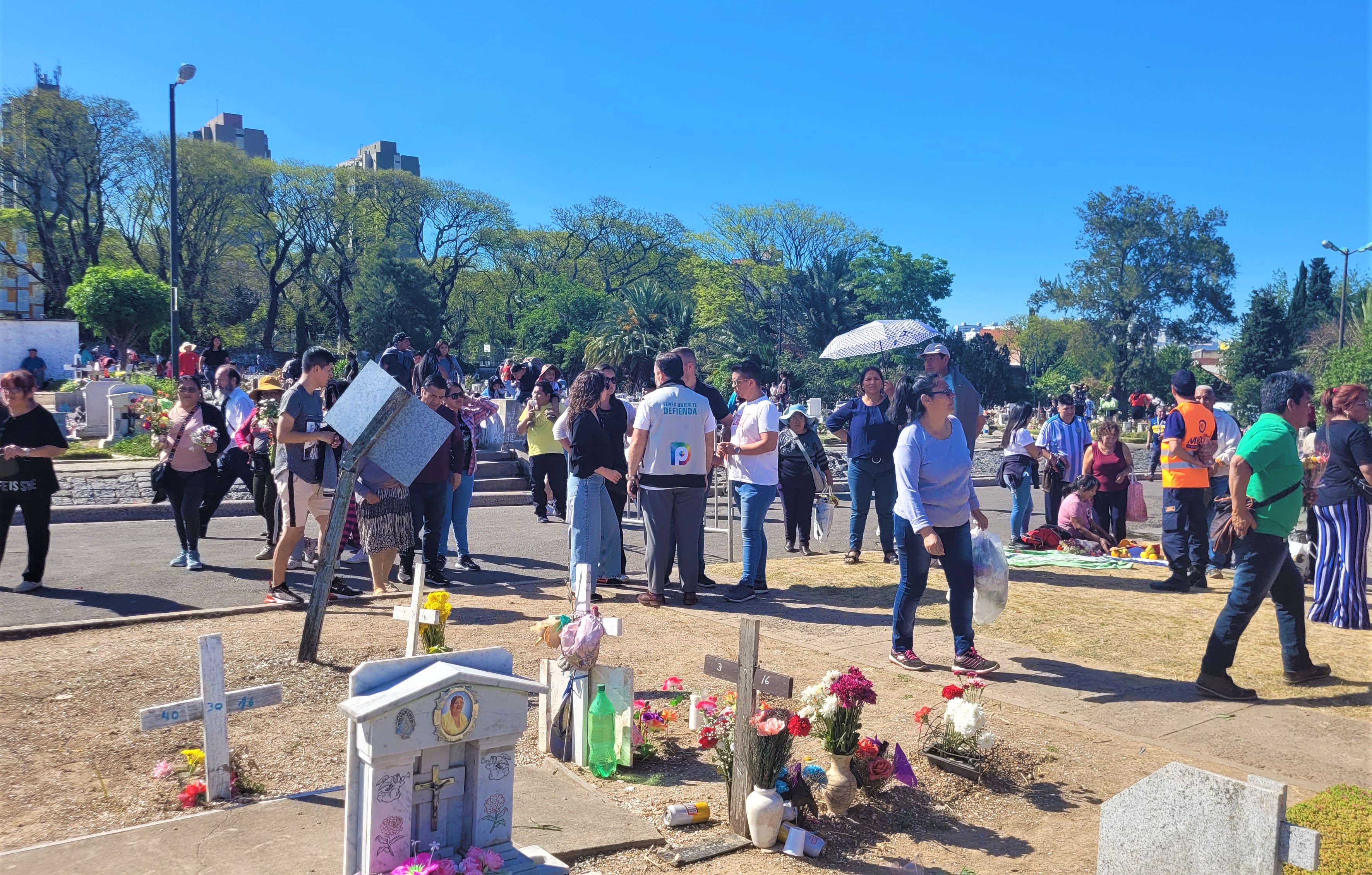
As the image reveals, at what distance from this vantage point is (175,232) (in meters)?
21.4

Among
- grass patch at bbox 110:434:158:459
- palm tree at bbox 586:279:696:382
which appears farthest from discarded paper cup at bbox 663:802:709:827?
palm tree at bbox 586:279:696:382

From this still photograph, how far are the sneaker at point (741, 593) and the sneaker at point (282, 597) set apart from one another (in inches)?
127

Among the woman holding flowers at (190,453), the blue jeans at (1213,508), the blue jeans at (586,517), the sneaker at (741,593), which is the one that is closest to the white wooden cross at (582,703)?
the blue jeans at (586,517)

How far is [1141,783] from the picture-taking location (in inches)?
122

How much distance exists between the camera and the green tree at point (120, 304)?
109ft

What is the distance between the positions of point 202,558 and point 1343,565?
9.50 m

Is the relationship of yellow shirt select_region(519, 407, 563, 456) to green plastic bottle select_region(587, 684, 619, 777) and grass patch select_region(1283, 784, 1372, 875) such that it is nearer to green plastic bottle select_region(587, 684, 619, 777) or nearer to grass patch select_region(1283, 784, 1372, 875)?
green plastic bottle select_region(587, 684, 619, 777)

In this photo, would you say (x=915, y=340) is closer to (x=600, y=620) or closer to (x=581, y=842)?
(x=600, y=620)

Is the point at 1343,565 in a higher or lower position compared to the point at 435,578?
higher

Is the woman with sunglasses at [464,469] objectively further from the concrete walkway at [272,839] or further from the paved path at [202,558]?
the concrete walkway at [272,839]

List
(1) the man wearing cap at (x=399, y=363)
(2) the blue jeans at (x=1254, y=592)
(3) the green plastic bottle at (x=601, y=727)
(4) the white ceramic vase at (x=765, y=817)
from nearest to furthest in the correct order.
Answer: (4) the white ceramic vase at (x=765, y=817) → (3) the green plastic bottle at (x=601, y=727) → (2) the blue jeans at (x=1254, y=592) → (1) the man wearing cap at (x=399, y=363)

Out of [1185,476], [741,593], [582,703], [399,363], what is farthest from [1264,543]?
[399,363]

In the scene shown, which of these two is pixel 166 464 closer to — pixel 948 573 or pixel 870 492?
pixel 870 492

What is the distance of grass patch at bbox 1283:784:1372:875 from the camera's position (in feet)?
11.4
